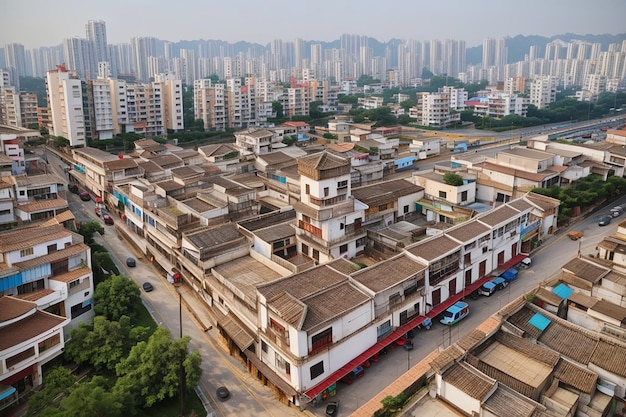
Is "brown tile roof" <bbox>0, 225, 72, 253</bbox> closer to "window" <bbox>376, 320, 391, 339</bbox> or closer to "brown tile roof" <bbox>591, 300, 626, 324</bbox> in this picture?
"window" <bbox>376, 320, 391, 339</bbox>

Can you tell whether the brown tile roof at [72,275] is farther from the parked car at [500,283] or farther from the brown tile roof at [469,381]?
the parked car at [500,283]

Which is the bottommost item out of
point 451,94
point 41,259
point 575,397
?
point 575,397

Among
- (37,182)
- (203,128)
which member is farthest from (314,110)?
(37,182)

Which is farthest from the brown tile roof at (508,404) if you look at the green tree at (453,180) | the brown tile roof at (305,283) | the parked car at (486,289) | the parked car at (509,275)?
the green tree at (453,180)

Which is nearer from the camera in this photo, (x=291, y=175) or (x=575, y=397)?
(x=575, y=397)

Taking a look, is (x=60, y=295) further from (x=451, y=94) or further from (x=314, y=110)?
(x=451, y=94)
